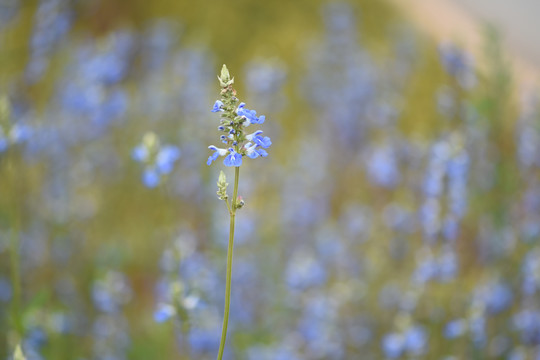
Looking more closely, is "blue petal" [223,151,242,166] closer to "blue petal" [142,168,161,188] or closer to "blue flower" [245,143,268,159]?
"blue flower" [245,143,268,159]

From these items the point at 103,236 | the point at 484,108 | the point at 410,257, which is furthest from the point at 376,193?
the point at 484,108

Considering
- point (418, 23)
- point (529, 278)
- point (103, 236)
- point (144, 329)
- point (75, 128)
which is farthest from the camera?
point (418, 23)

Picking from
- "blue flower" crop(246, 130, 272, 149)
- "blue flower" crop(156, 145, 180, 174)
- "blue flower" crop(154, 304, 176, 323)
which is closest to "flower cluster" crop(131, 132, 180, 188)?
"blue flower" crop(156, 145, 180, 174)

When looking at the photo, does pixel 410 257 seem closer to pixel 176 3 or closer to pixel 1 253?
pixel 1 253

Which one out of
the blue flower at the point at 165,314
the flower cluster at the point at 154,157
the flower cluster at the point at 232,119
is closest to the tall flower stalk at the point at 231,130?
the flower cluster at the point at 232,119

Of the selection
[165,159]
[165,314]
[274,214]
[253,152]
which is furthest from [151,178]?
[274,214]

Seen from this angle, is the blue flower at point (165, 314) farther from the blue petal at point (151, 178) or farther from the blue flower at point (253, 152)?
the blue flower at point (253, 152)

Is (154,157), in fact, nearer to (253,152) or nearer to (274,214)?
(253,152)
